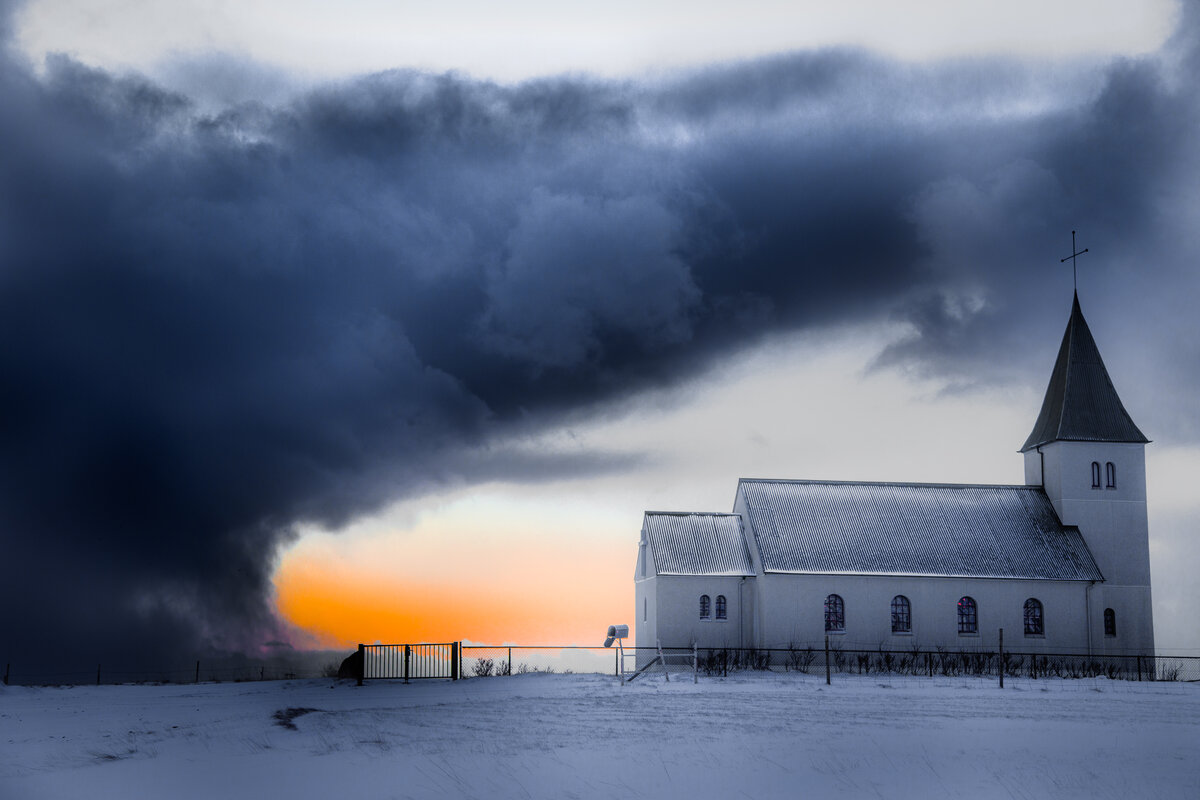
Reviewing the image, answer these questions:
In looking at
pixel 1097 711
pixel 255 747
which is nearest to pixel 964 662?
pixel 1097 711

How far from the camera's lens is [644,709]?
3284 centimetres

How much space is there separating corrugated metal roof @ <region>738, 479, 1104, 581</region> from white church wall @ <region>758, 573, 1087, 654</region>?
0.58m

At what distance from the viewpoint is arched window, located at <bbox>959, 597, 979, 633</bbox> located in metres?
52.4

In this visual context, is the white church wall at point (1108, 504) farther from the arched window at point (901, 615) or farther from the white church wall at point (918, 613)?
the arched window at point (901, 615)

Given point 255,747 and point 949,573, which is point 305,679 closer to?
point 255,747

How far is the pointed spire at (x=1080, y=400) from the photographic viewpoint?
188 ft

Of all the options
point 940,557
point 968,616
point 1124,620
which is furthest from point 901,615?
point 1124,620

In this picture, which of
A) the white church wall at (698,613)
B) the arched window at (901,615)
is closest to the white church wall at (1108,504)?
the arched window at (901,615)

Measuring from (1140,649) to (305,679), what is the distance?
123ft

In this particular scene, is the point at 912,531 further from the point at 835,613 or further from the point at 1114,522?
the point at 1114,522

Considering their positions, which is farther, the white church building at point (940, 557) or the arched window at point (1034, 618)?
the arched window at point (1034, 618)

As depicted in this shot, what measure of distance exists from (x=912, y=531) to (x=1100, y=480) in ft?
33.0

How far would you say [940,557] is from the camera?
53688 mm

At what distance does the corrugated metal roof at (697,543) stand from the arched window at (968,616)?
9.53 metres
